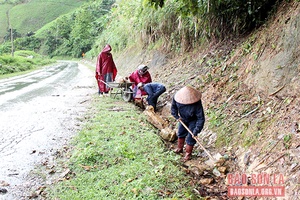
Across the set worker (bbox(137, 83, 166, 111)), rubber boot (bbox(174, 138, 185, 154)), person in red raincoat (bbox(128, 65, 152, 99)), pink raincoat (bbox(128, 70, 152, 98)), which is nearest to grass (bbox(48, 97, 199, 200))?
rubber boot (bbox(174, 138, 185, 154))

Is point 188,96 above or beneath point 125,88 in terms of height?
above

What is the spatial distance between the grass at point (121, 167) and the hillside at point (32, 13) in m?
84.0

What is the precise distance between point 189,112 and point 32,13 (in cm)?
10099

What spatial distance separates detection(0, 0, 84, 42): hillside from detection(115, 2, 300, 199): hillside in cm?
8393

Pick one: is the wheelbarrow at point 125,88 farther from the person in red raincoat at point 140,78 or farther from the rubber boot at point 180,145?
the rubber boot at point 180,145

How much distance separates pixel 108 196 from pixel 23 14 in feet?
329

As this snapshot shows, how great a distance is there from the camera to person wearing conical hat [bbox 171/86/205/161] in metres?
4.65

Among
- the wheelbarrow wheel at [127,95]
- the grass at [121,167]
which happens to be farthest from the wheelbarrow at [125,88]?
the grass at [121,167]

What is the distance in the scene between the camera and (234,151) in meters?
4.43

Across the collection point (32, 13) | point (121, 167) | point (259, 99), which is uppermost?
point (32, 13)

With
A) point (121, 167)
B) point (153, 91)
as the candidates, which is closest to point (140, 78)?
point (153, 91)

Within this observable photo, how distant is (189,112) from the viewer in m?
4.76

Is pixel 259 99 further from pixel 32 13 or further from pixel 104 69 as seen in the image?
pixel 32 13

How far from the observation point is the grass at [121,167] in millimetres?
3396
